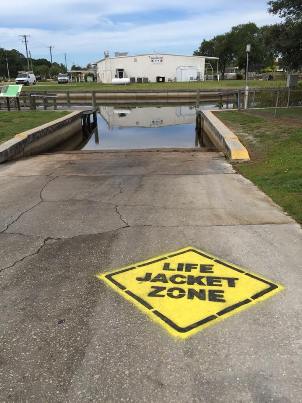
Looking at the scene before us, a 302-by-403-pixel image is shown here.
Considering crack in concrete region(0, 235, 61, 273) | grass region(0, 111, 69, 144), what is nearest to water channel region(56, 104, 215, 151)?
grass region(0, 111, 69, 144)

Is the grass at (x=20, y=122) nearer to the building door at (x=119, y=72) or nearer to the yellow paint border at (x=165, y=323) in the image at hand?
the yellow paint border at (x=165, y=323)

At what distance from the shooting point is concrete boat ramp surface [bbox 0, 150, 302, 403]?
8.91 ft

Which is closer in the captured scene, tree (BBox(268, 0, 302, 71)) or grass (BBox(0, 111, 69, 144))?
grass (BBox(0, 111, 69, 144))

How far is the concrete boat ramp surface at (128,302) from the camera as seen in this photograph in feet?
8.91

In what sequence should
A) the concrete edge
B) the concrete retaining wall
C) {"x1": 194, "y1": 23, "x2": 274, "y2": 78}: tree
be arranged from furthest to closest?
{"x1": 194, "y1": 23, "x2": 274, "y2": 78}: tree
the concrete retaining wall
the concrete edge

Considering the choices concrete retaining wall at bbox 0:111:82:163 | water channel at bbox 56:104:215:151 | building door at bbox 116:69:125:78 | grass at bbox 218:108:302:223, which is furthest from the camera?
building door at bbox 116:69:125:78

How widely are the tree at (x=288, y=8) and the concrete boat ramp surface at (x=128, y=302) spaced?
17816mm

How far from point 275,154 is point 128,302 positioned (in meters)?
7.81

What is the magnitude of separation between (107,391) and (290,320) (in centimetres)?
166

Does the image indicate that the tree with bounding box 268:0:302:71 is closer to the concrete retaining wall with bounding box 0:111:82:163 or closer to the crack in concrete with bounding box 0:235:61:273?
the concrete retaining wall with bounding box 0:111:82:163

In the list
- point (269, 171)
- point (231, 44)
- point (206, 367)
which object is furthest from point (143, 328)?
point (231, 44)

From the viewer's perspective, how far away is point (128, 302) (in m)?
3.69

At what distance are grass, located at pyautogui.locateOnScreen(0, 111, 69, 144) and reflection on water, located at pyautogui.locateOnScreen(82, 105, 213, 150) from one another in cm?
226

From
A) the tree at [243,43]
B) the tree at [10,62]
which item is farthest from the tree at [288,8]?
the tree at [10,62]
